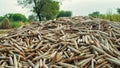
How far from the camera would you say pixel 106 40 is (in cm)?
666

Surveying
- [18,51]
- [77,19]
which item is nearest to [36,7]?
[77,19]

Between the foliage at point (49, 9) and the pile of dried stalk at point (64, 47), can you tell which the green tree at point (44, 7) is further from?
the pile of dried stalk at point (64, 47)

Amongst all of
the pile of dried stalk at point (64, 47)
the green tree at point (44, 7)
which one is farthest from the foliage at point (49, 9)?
the pile of dried stalk at point (64, 47)

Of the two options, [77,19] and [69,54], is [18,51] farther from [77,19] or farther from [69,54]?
[77,19]

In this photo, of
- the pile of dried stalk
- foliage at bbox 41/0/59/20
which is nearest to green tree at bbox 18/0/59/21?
foliage at bbox 41/0/59/20

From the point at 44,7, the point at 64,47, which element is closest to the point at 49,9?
the point at 44,7

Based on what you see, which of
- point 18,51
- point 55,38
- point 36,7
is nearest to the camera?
point 18,51

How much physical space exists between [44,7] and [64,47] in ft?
103

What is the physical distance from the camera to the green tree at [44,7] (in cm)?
3731

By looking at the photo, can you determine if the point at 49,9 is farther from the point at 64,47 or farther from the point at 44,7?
the point at 64,47

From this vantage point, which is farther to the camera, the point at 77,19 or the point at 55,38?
the point at 77,19

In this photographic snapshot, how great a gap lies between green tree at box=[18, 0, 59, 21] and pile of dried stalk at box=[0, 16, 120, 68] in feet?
96.5

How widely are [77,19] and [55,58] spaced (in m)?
2.95

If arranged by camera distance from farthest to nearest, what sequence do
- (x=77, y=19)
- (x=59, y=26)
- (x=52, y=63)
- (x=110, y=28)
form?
(x=77, y=19)
(x=59, y=26)
(x=110, y=28)
(x=52, y=63)
